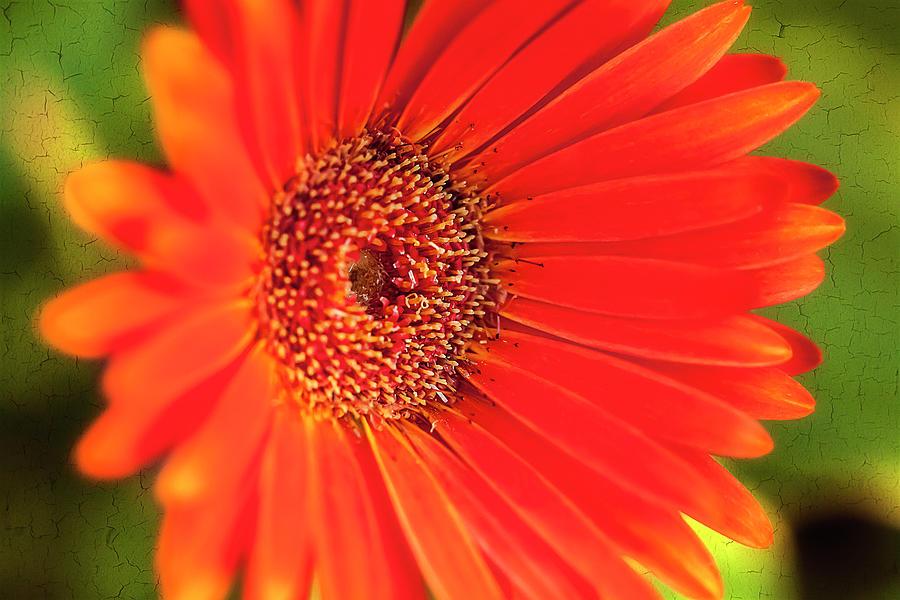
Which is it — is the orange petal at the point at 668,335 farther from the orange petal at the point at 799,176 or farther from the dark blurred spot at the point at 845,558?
the dark blurred spot at the point at 845,558

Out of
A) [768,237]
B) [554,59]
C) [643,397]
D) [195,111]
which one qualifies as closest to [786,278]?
[768,237]

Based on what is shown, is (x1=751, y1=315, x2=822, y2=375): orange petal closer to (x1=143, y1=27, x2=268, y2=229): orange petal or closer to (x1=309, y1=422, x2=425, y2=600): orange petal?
(x1=309, y1=422, x2=425, y2=600): orange petal

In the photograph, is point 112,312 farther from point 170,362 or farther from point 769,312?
point 769,312

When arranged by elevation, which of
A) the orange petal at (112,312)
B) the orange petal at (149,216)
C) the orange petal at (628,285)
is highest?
the orange petal at (149,216)

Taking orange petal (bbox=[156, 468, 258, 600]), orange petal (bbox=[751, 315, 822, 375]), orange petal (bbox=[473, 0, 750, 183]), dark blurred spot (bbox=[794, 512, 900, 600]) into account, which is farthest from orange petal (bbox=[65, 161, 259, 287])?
dark blurred spot (bbox=[794, 512, 900, 600])

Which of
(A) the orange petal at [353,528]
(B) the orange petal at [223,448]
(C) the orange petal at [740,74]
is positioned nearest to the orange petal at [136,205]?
(B) the orange petal at [223,448]

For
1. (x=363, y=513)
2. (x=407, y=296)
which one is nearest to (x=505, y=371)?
(x=407, y=296)

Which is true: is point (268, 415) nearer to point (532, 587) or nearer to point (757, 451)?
point (532, 587)
